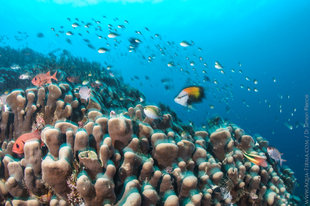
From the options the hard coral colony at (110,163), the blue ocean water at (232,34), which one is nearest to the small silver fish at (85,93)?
the hard coral colony at (110,163)

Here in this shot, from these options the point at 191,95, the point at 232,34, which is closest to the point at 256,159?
the point at 191,95

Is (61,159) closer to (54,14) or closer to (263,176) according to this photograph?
(263,176)

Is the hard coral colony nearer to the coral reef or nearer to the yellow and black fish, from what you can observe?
the coral reef

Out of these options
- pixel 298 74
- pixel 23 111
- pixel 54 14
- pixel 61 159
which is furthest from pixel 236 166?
pixel 298 74

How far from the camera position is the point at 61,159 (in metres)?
1.89

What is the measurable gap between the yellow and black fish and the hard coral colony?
513mm

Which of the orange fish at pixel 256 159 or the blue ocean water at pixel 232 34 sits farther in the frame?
the blue ocean water at pixel 232 34

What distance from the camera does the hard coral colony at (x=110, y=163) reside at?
2000 millimetres

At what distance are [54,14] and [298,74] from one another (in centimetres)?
11003

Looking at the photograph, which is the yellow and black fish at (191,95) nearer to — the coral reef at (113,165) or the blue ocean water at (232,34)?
the coral reef at (113,165)

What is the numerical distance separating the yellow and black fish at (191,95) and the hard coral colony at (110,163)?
0.51 m

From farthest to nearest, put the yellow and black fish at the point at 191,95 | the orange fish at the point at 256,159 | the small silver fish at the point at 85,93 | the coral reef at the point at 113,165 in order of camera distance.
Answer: the small silver fish at the point at 85,93 → the yellow and black fish at the point at 191,95 → the orange fish at the point at 256,159 → the coral reef at the point at 113,165

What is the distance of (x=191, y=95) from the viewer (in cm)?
397

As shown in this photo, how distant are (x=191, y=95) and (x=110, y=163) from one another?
2.34 meters
